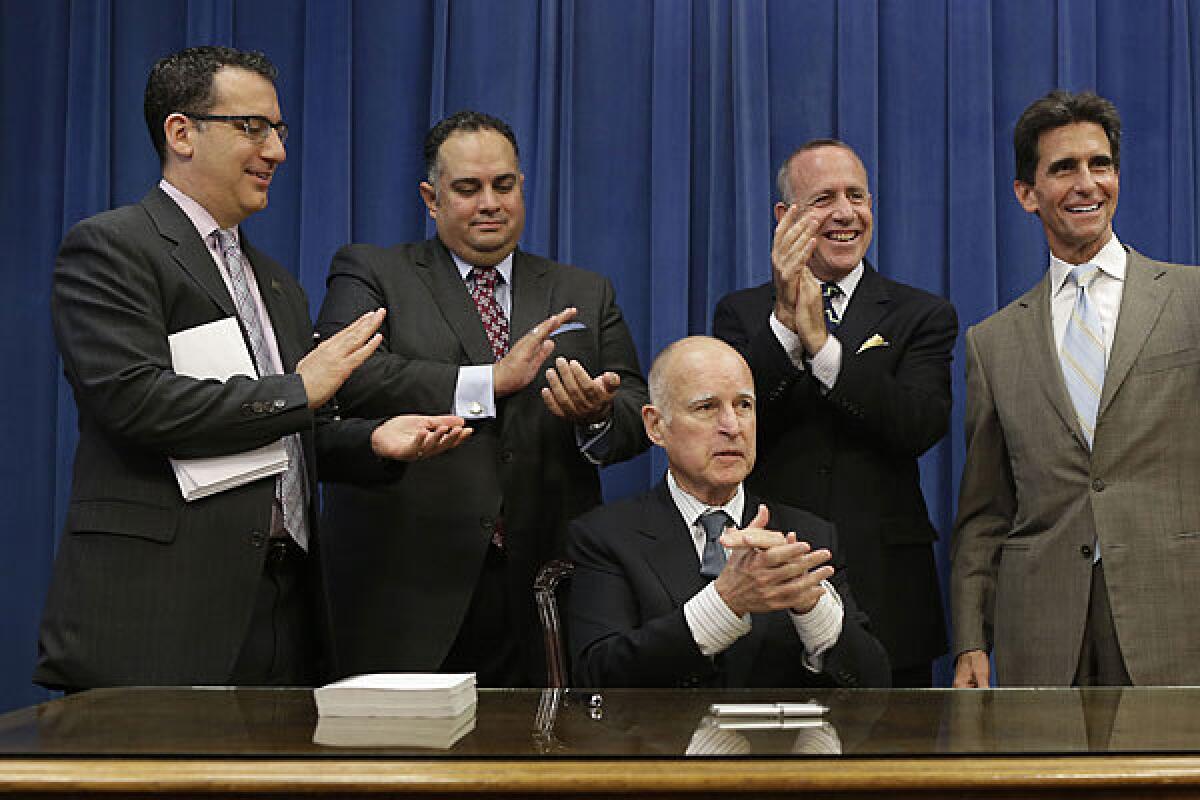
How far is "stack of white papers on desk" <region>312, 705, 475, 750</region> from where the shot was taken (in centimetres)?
132

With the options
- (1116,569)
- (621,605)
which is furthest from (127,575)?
(1116,569)

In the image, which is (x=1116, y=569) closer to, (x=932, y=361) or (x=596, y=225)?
(x=932, y=361)

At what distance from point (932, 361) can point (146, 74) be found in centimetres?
222

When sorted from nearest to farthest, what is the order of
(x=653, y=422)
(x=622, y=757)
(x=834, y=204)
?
1. (x=622, y=757)
2. (x=653, y=422)
3. (x=834, y=204)

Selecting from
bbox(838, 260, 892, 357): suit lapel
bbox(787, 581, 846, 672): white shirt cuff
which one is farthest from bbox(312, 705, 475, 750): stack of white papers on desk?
bbox(838, 260, 892, 357): suit lapel

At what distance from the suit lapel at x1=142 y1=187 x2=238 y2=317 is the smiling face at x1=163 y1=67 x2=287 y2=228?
86 mm

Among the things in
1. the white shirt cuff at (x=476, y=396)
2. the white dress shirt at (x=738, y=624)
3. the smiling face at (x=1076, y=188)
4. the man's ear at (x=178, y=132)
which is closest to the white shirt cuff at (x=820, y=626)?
the white dress shirt at (x=738, y=624)

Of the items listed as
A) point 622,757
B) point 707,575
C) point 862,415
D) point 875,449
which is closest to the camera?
point 622,757

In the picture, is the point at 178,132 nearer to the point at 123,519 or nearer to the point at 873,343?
the point at 123,519

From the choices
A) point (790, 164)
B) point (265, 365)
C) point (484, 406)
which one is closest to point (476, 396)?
point (484, 406)

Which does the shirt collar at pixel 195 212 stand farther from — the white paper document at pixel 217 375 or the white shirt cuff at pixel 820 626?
the white shirt cuff at pixel 820 626

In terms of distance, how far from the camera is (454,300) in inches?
107

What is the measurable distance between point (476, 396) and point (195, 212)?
0.61 meters

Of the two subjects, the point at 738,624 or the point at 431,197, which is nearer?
the point at 738,624
